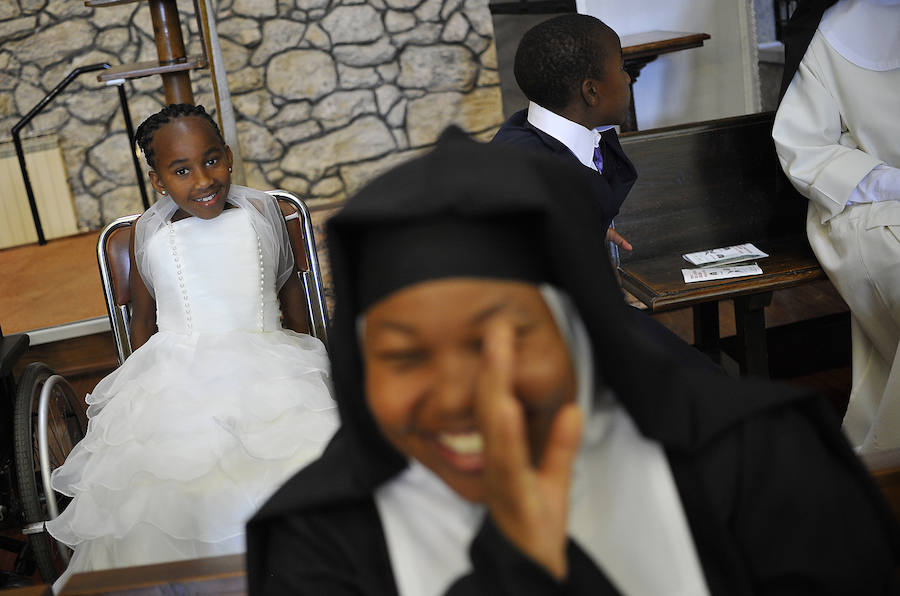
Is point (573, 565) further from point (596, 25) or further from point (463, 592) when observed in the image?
point (596, 25)

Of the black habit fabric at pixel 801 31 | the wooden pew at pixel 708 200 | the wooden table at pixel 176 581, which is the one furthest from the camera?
the wooden pew at pixel 708 200

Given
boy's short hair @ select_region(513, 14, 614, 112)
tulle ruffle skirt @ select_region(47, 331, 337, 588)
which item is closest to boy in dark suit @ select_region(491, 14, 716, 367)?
boy's short hair @ select_region(513, 14, 614, 112)

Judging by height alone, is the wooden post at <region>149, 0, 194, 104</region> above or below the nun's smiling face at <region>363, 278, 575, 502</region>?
above

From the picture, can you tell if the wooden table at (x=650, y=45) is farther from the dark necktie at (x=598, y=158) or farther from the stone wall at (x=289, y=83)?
the stone wall at (x=289, y=83)

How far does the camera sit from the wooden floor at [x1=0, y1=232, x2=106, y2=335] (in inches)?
193

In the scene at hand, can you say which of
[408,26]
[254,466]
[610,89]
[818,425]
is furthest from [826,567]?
[408,26]

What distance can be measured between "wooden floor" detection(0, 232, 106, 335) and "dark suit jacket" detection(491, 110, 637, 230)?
2866 millimetres

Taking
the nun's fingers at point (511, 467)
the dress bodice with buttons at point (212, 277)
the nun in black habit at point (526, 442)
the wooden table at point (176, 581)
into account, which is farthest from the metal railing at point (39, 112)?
the nun's fingers at point (511, 467)

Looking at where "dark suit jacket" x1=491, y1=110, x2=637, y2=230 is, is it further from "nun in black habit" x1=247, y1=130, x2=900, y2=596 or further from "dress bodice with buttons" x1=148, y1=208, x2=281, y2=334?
"nun in black habit" x1=247, y1=130, x2=900, y2=596

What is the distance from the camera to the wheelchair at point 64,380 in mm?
2266

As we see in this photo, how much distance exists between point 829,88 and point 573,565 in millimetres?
2552

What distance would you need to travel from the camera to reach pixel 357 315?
30.7 inches

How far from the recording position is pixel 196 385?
2.23 m

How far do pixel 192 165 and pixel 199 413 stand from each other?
0.67 meters
